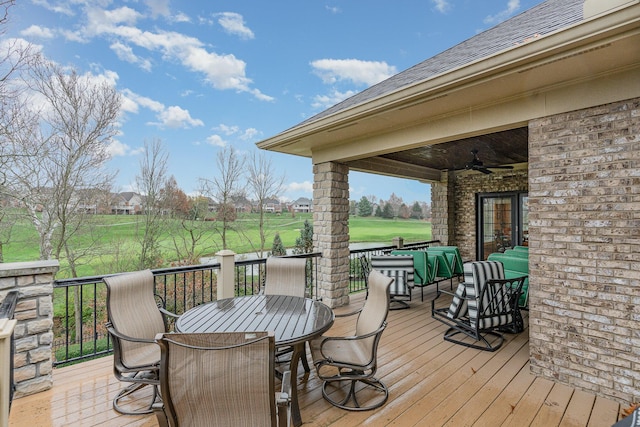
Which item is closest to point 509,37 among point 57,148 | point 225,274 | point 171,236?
point 225,274

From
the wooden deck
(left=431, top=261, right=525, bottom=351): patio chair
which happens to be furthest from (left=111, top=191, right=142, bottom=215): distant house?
(left=431, top=261, right=525, bottom=351): patio chair

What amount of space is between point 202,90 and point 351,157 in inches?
519

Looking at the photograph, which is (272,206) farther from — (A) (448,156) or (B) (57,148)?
(A) (448,156)

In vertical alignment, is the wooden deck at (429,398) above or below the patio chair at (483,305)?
below

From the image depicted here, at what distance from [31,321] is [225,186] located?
32.4 ft

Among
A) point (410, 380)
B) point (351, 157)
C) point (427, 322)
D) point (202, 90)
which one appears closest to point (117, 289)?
point (410, 380)

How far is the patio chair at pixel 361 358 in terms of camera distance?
2469 millimetres

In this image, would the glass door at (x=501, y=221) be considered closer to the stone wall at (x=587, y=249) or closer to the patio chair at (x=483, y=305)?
the patio chair at (x=483, y=305)

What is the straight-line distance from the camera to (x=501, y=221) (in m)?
8.23

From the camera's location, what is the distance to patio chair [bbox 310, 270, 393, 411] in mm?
2469

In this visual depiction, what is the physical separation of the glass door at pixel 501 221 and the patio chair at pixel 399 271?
4.10 m

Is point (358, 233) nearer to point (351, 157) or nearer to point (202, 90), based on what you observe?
point (351, 157)

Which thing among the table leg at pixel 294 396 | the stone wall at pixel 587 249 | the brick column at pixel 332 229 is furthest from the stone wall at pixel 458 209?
the table leg at pixel 294 396

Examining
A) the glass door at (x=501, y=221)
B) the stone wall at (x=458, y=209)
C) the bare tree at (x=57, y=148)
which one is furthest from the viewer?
the stone wall at (x=458, y=209)
